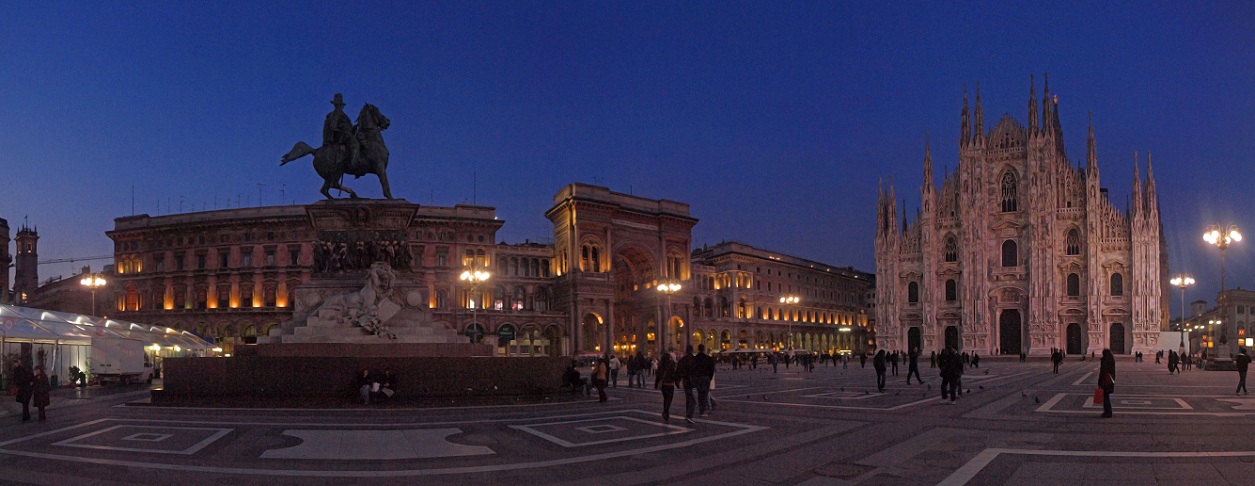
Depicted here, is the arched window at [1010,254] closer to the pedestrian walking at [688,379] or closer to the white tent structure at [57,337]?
the white tent structure at [57,337]

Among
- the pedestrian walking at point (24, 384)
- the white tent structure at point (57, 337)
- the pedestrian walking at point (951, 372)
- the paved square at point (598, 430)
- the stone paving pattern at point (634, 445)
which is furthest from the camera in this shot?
the white tent structure at point (57, 337)

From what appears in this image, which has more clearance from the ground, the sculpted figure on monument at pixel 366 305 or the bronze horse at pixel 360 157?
the bronze horse at pixel 360 157

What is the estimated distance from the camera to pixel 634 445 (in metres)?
12.3

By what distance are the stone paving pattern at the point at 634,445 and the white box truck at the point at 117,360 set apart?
1805 cm

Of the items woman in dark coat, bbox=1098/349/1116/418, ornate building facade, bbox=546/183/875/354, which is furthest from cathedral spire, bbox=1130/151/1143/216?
woman in dark coat, bbox=1098/349/1116/418

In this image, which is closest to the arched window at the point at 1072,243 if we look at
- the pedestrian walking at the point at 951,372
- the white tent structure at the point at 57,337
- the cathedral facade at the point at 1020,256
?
the cathedral facade at the point at 1020,256

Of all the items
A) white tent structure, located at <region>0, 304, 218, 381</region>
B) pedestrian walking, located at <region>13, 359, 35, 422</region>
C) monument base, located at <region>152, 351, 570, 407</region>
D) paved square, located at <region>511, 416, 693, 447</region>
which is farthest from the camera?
white tent structure, located at <region>0, 304, 218, 381</region>

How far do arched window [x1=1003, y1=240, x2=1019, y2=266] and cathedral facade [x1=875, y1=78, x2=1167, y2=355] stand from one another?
13cm

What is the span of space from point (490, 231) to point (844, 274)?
56.1 meters

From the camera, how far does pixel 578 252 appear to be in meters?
82.4

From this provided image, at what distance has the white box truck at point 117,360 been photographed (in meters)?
35.3

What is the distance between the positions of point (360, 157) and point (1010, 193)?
237ft

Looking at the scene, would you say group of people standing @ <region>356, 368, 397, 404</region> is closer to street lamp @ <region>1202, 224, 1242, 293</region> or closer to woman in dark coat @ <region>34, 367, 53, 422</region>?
woman in dark coat @ <region>34, 367, 53, 422</region>

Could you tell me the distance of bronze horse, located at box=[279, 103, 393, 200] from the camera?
2462 centimetres
